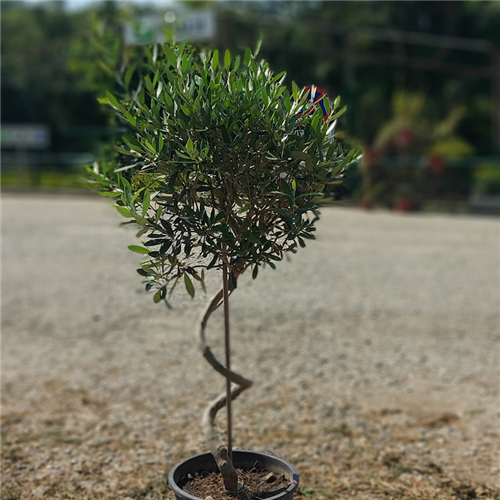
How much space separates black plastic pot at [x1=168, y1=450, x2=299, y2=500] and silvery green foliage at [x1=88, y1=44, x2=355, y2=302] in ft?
2.36

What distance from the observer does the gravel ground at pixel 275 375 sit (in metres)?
3.51

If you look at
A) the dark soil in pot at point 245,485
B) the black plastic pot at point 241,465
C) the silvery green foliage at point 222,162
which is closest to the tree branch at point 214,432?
the dark soil in pot at point 245,485

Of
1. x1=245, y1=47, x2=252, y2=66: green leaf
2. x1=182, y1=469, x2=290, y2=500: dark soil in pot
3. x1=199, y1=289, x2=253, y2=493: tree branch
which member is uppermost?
x1=245, y1=47, x2=252, y2=66: green leaf

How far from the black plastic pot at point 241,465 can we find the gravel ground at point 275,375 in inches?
24.8

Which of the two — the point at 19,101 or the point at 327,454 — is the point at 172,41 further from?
the point at 19,101

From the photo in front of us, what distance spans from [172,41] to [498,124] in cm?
2665

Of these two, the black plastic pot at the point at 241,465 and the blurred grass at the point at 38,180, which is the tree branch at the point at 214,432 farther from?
the blurred grass at the point at 38,180

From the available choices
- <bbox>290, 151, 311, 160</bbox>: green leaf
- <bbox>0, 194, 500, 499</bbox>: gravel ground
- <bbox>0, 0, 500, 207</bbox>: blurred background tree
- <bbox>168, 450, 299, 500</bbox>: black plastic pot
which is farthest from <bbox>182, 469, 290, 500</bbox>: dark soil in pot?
<bbox>0, 0, 500, 207</bbox>: blurred background tree

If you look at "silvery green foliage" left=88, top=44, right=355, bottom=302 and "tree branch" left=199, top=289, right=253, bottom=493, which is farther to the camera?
"tree branch" left=199, top=289, right=253, bottom=493

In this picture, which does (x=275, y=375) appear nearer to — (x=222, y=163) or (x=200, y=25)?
(x=222, y=163)

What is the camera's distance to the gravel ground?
351 centimetres

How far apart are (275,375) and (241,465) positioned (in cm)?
224

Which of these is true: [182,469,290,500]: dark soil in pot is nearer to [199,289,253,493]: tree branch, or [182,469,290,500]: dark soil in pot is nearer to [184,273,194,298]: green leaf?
[199,289,253,493]: tree branch

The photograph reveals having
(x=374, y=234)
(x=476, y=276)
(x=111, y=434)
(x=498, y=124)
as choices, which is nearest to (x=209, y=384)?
(x=111, y=434)
